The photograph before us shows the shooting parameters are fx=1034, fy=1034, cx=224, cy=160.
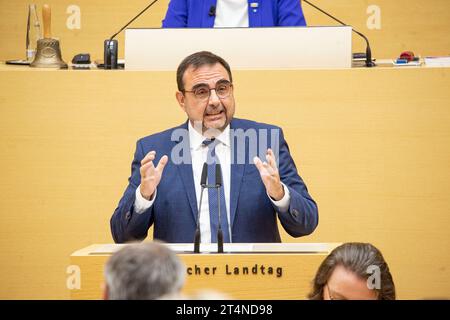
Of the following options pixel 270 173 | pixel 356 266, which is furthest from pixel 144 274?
pixel 270 173

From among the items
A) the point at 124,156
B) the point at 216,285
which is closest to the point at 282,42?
the point at 124,156

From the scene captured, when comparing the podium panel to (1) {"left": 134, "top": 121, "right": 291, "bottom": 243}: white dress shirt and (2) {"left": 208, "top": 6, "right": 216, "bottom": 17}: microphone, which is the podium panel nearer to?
(1) {"left": 134, "top": 121, "right": 291, "bottom": 243}: white dress shirt

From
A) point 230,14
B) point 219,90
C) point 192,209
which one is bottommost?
point 192,209

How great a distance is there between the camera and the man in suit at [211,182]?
310 centimetres

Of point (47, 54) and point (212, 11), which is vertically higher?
point (212, 11)

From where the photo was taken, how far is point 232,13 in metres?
4.75

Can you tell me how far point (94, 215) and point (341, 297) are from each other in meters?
1.37

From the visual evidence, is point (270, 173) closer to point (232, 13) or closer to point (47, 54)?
point (47, 54)

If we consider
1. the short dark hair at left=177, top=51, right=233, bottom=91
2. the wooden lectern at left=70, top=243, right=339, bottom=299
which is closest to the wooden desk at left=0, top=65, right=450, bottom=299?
the short dark hair at left=177, top=51, right=233, bottom=91

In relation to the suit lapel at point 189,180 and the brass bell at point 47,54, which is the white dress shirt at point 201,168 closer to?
the suit lapel at point 189,180

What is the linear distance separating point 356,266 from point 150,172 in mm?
735

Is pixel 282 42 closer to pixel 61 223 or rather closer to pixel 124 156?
pixel 124 156

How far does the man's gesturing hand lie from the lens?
2.91 metres

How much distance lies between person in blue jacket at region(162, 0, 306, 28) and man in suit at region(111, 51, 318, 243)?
1405 millimetres
